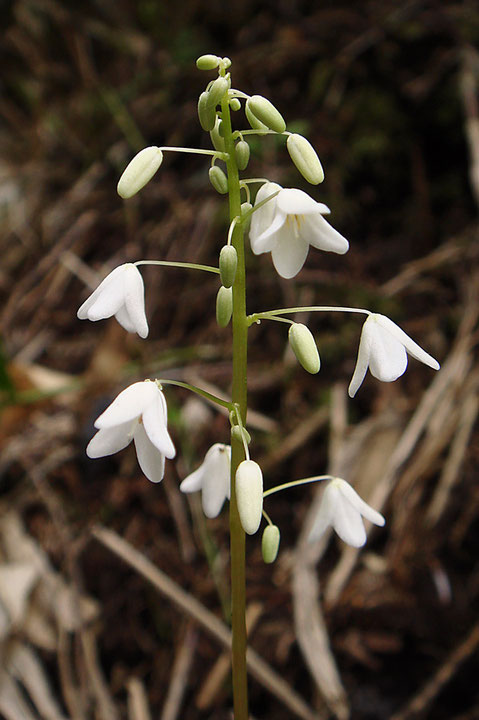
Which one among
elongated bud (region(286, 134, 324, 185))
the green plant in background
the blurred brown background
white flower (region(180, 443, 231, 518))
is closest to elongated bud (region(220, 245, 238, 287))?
the green plant in background

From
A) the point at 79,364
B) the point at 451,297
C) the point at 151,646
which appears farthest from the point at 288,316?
the point at 151,646

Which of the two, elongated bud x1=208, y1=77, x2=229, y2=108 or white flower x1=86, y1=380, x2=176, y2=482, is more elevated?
elongated bud x1=208, y1=77, x2=229, y2=108

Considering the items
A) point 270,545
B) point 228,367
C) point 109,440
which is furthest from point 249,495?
point 228,367

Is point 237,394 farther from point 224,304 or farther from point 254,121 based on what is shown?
point 254,121

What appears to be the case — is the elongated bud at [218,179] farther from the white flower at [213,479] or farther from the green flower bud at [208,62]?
the white flower at [213,479]

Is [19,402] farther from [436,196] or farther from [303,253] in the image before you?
[436,196]

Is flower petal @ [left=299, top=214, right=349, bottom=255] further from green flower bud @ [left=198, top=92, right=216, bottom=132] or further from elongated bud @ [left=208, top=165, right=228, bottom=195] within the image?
green flower bud @ [left=198, top=92, right=216, bottom=132]

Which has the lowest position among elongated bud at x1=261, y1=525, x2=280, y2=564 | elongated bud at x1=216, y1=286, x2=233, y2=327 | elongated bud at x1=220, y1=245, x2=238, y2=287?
elongated bud at x1=261, y1=525, x2=280, y2=564
